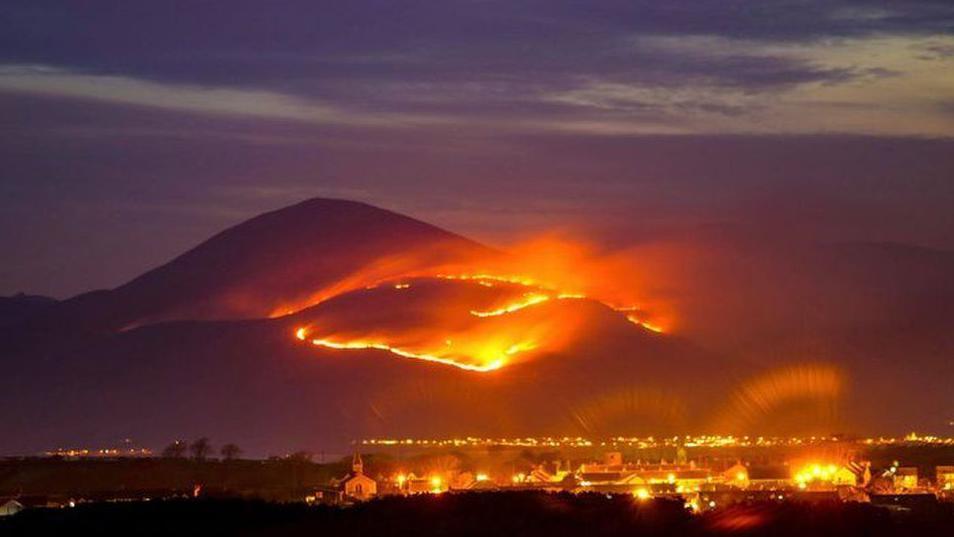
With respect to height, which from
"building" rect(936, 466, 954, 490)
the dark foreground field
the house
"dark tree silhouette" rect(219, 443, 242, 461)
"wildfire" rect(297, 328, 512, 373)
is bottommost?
"dark tree silhouette" rect(219, 443, 242, 461)

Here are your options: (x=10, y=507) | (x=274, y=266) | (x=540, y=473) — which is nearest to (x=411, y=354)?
(x=274, y=266)

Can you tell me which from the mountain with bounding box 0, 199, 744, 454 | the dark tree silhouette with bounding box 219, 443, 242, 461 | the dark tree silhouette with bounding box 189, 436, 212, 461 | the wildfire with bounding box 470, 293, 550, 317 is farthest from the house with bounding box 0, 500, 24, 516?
the wildfire with bounding box 470, 293, 550, 317

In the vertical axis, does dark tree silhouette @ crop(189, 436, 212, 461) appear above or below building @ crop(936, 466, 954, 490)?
below

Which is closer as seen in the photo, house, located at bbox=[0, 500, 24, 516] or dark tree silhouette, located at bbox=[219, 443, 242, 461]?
house, located at bbox=[0, 500, 24, 516]

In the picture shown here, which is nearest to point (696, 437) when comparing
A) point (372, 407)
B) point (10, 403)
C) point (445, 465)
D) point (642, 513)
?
point (372, 407)

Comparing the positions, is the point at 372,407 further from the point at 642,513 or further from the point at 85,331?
the point at 642,513

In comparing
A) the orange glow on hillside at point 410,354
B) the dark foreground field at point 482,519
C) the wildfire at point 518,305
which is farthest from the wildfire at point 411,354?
the dark foreground field at point 482,519

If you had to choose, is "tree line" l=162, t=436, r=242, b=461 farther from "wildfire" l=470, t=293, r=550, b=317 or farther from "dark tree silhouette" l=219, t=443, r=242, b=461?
"wildfire" l=470, t=293, r=550, b=317

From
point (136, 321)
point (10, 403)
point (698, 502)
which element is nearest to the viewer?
point (698, 502)
